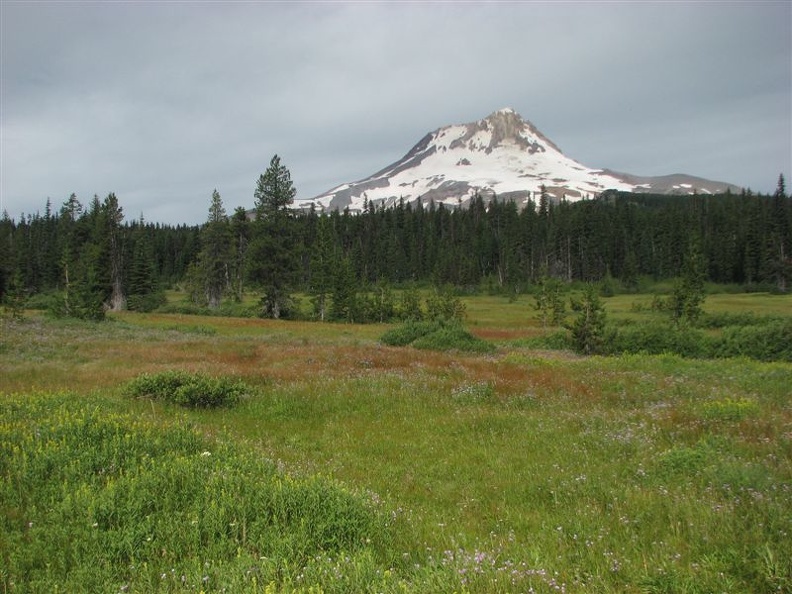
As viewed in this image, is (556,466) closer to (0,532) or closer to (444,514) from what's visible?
(444,514)

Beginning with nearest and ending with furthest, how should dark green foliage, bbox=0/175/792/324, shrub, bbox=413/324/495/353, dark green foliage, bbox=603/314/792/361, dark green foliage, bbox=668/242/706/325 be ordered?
dark green foliage, bbox=603/314/792/361
shrub, bbox=413/324/495/353
dark green foliage, bbox=668/242/706/325
dark green foliage, bbox=0/175/792/324

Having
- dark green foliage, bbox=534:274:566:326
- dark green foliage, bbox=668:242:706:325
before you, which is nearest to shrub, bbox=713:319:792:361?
dark green foliage, bbox=668:242:706:325

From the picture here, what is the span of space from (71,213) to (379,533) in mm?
124964

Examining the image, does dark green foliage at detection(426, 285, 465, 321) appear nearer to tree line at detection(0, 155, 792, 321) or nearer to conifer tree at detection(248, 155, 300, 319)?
tree line at detection(0, 155, 792, 321)

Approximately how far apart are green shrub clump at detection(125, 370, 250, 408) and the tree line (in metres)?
36.6

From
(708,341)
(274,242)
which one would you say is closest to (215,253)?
(274,242)

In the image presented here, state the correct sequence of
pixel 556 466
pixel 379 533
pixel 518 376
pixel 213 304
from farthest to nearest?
1. pixel 213 304
2. pixel 518 376
3. pixel 556 466
4. pixel 379 533

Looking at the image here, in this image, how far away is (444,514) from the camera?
5684 mm

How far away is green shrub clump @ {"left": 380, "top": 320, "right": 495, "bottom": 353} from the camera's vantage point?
89.1 feet

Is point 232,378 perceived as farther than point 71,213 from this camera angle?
No

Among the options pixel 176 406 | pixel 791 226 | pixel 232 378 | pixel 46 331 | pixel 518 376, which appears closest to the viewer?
pixel 176 406

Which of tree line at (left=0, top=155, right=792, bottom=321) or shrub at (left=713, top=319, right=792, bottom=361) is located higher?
tree line at (left=0, top=155, right=792, bottom=321)

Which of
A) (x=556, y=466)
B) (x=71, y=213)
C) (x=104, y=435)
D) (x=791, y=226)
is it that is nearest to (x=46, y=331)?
(x=104, y=435)

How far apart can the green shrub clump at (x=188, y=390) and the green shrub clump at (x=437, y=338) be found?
16225 mm
